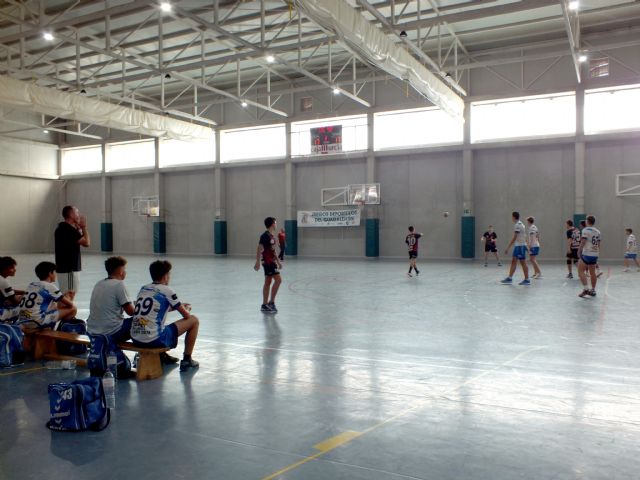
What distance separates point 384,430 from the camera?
4422 millimetres

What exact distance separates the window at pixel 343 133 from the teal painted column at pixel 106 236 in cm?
1685

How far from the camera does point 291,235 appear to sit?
109 ft

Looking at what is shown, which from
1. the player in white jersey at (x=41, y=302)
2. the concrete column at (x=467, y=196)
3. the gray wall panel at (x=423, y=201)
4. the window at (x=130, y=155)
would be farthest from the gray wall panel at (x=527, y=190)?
the player in white jersey at (x=41, y=302)

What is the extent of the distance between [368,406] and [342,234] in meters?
27.1

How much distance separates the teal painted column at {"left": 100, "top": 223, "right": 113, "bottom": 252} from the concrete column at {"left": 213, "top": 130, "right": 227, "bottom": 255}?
403 inches

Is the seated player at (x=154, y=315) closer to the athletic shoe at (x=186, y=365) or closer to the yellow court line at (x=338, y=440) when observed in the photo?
the athletic shoe at (x=186, y=365)

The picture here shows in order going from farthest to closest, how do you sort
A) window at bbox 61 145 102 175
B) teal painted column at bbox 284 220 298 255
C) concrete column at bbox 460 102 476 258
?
window at bbox 61 145 102 175 → teal painted column at bbox 284 220 298 255 → concrete column at bbox 460 102 476 258

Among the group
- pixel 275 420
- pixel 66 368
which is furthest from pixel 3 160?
pixel 275 420

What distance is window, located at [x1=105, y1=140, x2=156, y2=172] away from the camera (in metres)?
38.9

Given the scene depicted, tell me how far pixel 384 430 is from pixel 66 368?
424cm

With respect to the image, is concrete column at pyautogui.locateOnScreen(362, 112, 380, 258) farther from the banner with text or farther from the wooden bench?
the wooden bench

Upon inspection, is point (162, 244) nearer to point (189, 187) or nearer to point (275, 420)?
point (189, 187)

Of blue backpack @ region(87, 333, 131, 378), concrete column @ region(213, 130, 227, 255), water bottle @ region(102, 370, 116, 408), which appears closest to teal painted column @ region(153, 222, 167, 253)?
concrete column @ region(213, 130, 227, 255)

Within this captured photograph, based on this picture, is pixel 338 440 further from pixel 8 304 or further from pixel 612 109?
pixel 612 109
